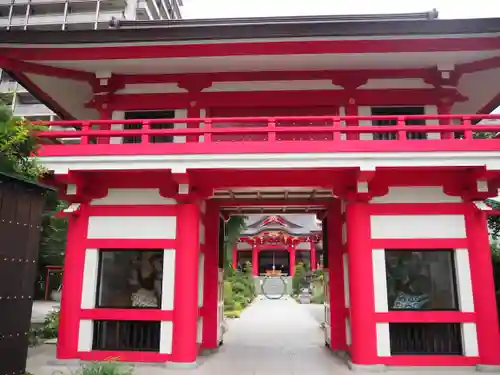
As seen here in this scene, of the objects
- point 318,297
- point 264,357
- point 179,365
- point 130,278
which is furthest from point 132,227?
point 318,297

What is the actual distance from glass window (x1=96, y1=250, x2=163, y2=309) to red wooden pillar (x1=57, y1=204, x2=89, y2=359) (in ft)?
1.51

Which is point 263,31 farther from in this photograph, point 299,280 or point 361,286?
point 299,280

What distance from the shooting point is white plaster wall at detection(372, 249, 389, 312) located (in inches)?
343

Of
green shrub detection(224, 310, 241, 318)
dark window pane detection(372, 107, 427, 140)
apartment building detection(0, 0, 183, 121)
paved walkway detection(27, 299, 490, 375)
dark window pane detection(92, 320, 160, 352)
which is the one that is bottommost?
paved walkway detection(27, 299, 490, 375)

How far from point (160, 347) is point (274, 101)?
247 inches

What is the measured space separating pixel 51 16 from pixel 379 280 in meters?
50.9

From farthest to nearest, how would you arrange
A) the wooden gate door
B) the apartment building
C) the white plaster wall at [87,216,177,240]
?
the apartment building < the white plaster wall at [87,216,177,240] < the wooden gate door

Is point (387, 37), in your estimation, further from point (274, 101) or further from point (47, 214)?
point (47, 214)

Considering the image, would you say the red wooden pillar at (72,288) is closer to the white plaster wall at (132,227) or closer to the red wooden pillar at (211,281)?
the white plaster wall at (132,227)

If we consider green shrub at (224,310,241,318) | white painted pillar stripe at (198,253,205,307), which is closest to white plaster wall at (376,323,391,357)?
white painted pillar stripe at (198,253,205,307)

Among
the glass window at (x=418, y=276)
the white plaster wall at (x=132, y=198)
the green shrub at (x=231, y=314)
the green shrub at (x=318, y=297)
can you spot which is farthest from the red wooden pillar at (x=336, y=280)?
the green shrub at (x=318, y=297)

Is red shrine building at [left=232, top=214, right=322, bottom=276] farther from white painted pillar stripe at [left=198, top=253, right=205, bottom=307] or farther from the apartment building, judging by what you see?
white painted pillar stripe at [left=198, top=253, right=205, bottom=307]

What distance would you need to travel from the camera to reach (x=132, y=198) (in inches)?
378

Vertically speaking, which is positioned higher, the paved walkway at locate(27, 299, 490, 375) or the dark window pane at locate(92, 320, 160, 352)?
the dark window pane at locate(92, 320, 160, 352)
